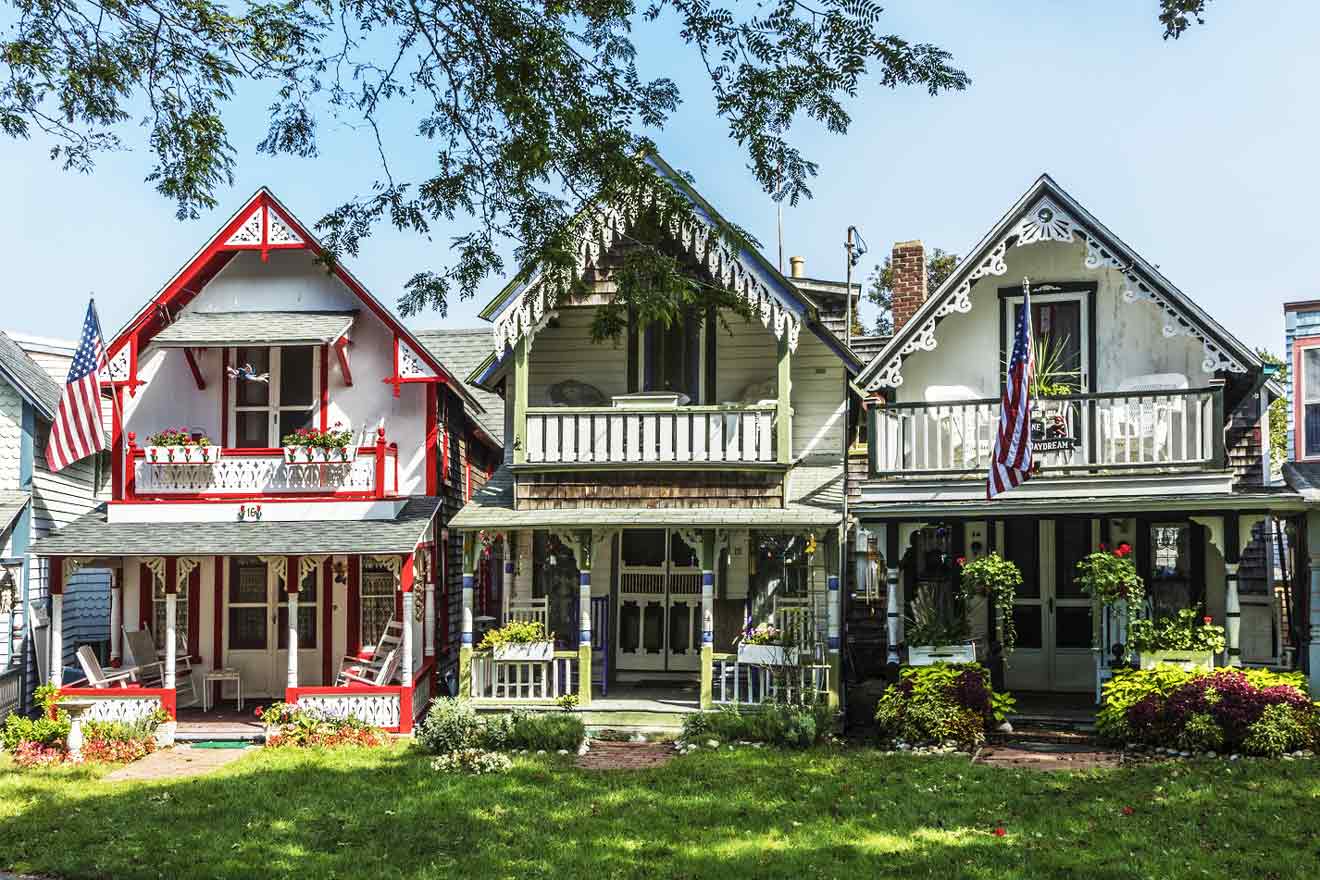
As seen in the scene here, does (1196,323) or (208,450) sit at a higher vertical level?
(1196,323)

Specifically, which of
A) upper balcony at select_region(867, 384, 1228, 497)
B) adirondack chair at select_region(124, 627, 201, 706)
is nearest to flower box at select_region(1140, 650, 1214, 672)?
upper balcony at select_region(867, 384, 1228, 497)

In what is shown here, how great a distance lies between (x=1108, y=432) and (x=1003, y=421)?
2.21m

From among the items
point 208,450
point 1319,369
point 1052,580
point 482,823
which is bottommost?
point 482,823

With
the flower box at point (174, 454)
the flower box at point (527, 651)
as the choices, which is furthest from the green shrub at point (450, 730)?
the flower box at point (174, 454)

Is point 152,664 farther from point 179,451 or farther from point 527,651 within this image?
point 527,651

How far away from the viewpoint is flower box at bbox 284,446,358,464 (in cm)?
1788

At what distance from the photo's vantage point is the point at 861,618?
20.2m

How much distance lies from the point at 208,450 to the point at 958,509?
416 inches

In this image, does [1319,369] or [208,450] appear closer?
[208,450]

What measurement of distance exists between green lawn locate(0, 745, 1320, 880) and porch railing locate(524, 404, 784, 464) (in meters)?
4.16

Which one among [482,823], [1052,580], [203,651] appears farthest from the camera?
[203,651]

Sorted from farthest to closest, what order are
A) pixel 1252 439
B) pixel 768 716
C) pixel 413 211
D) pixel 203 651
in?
1. pixel 203 651
2. pixel 1252 439
3. pixel 768 716
4. pixel 413 211

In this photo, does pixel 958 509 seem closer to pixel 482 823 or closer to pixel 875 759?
pixel 875 759

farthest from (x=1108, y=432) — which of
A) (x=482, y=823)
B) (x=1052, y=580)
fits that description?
(x=482, y=823)
